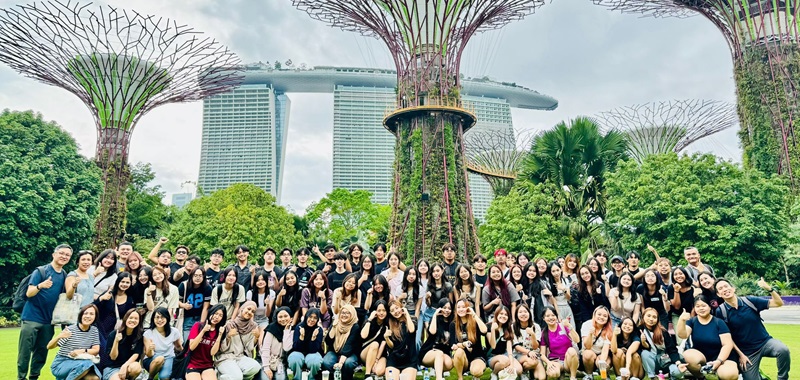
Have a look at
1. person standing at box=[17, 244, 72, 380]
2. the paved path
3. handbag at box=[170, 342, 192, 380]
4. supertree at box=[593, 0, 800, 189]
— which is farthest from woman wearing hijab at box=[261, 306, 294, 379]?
supertree at box=[593, 0, 800, 189]

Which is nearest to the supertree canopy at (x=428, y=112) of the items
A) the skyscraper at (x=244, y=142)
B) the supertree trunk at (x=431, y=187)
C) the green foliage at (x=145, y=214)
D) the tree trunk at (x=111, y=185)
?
the supertree trunk at (x=431, y=187)

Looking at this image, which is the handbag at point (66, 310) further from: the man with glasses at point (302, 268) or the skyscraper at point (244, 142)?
the skyscraper at point (244, 142)

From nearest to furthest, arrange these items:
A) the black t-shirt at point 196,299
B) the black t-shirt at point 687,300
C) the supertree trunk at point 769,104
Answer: the black t-shirt at point 687,300, the black t-shirt at point 196,299, the supertree trunk at point 769,104

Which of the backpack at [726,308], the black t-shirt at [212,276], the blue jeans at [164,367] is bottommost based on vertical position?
the blue jeans at [164,367]

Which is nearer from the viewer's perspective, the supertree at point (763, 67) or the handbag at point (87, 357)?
the handbag at point (87, 357)

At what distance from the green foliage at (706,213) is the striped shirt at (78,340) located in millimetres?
16059

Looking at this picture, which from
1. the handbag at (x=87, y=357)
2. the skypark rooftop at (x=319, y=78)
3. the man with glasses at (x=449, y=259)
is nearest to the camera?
the handbag at (x=87, y=357)

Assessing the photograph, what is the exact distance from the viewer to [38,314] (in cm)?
568

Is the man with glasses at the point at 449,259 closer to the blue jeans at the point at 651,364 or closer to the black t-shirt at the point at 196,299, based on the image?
the blue jeans at the point at 651,364

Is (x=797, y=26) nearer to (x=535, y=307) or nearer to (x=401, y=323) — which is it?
(x=535, y=307)

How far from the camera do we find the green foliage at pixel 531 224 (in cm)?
1808

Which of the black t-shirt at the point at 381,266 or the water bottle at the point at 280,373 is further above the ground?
the black t-shirt at the point at 381,266

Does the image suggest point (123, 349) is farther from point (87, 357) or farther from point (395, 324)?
point (395, 324)

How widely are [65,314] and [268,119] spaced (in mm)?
94674
